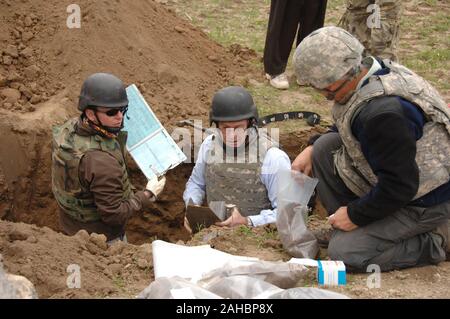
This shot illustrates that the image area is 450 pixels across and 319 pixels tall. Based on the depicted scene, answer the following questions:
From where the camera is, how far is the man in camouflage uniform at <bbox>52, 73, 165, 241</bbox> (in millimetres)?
5387

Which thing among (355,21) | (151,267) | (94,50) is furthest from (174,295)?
(355,21)

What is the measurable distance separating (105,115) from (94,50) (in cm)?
250

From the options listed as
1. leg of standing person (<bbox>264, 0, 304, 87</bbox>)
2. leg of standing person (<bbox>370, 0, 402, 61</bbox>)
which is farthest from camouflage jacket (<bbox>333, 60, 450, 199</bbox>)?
A: leg of standing person (<bbox>264, 0, 304, 87</bbox>)

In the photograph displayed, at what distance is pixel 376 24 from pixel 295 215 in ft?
12.1

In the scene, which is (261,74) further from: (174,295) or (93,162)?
(174,295)

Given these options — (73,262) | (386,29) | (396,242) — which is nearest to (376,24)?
(386,29)

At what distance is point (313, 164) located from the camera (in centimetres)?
534

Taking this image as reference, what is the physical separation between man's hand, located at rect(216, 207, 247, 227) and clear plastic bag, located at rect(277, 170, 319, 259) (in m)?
0.49

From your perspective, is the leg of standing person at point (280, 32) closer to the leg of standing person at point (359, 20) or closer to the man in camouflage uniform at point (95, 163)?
the leg of standing person at point (359, 20)

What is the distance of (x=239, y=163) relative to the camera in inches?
230

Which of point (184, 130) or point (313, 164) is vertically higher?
point (313, 164)

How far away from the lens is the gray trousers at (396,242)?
4773 mm

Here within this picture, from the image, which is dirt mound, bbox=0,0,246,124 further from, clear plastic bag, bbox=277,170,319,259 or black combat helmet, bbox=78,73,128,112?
clear plastic bag, bbox=277,170,319,259

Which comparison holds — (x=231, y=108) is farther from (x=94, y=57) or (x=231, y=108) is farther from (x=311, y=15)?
(x=311, y=15)
